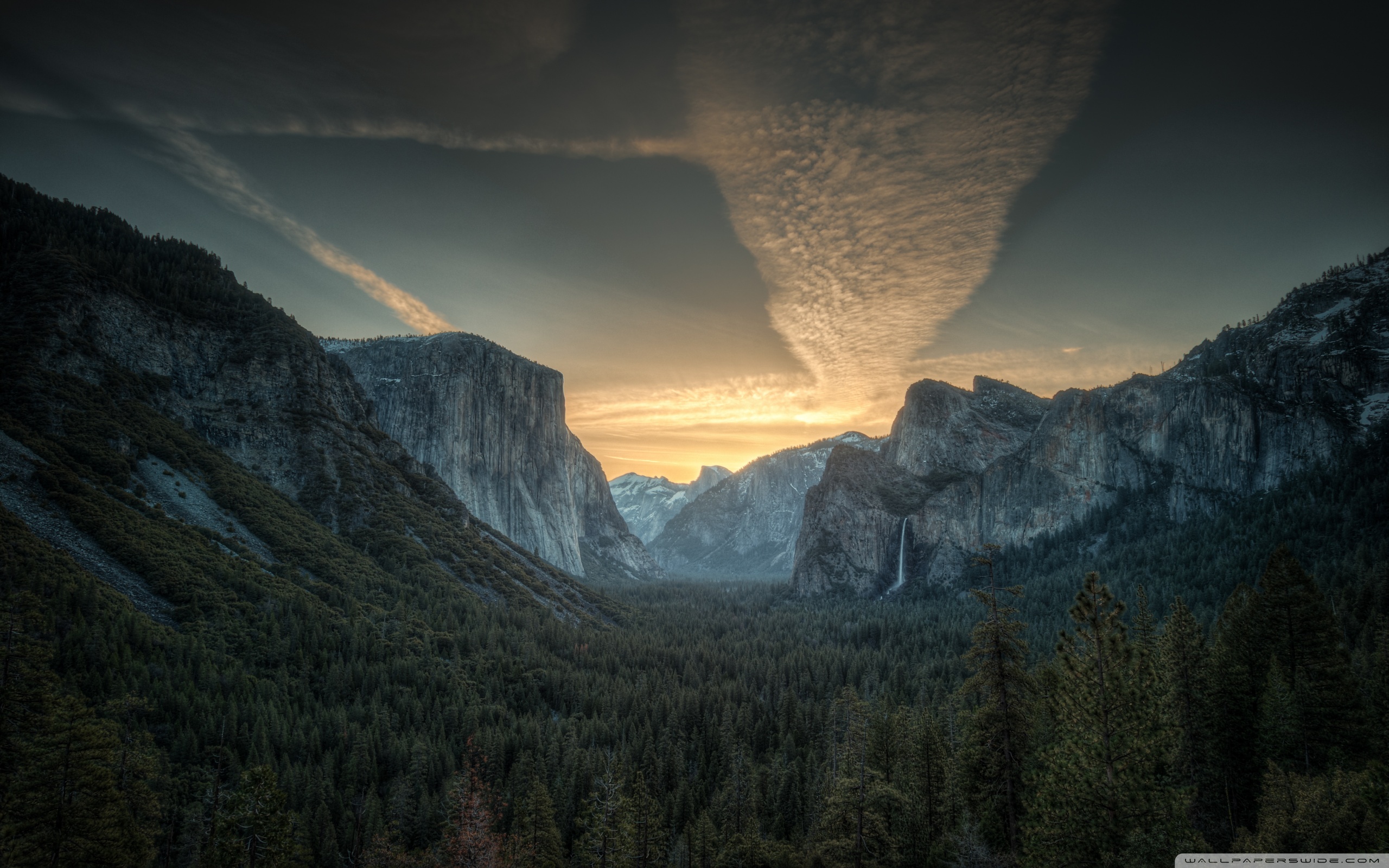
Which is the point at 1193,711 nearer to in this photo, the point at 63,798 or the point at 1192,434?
the point at 63,798

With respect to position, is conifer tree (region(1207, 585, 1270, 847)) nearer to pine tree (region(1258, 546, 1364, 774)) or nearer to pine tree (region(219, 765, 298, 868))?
pine tree (region(1258, 546, 1364, 774))

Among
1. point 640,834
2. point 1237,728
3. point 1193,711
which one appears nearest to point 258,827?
point 640,834

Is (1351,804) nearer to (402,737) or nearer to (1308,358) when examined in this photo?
(402,737)

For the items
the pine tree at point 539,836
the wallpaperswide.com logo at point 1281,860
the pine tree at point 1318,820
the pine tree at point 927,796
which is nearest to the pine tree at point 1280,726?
the pine tree at point 1318,820

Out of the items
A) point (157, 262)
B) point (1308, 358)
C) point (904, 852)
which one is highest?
point (157, 262)

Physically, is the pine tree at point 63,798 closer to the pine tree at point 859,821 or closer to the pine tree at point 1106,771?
the pine tree at point 859,821

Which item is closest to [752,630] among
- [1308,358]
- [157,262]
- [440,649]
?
[440,649]

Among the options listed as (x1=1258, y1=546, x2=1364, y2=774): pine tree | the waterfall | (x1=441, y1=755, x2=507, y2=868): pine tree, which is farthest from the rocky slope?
the waterfall
